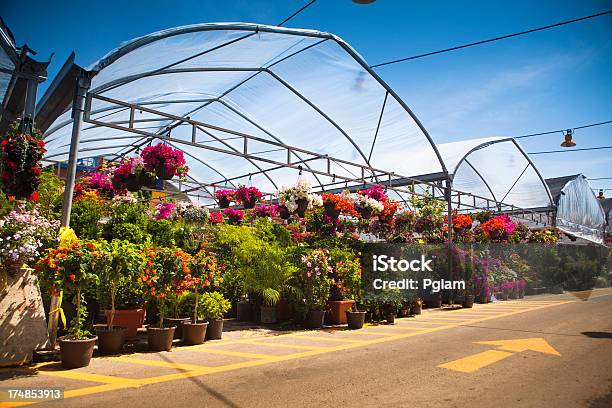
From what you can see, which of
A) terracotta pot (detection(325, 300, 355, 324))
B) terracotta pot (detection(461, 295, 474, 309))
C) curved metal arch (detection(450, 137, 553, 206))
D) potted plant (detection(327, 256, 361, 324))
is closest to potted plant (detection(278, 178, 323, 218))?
potted plant (detection(327, 256, 361, 324))

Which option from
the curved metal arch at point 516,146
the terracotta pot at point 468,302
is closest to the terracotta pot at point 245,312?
the terracotta pot at point 468,302

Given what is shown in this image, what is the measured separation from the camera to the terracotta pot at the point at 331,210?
10.5 m

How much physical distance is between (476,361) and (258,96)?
9524 millimetres

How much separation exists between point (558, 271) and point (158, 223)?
840 inches

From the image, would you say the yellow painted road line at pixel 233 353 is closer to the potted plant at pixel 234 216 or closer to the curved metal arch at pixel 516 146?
the potted plant at pixel 234 216

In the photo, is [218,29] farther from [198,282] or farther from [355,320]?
[355,320]

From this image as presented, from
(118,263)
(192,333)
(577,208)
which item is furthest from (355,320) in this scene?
(577,208)

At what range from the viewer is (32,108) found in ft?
19.7

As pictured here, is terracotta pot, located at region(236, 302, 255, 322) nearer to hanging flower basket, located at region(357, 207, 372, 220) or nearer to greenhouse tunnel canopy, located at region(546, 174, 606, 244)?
hanging flower basket, located at region(357, 207, 372, 220)

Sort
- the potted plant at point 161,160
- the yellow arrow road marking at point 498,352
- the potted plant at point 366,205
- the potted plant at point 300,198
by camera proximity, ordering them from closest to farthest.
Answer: the yellow arrow road marking at point 498,352 → the potted plant at point 161,160 → the potted plant at point 300,198 → the potted plant at point 366,205

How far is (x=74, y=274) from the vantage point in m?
5.09

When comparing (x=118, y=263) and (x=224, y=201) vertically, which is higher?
(x=224, y=201)

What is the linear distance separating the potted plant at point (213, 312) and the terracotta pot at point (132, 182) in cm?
268

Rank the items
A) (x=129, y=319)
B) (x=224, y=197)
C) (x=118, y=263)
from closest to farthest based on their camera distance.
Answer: (x=118, y=263) < (x=129, y=319) < (x=224, y=197)
